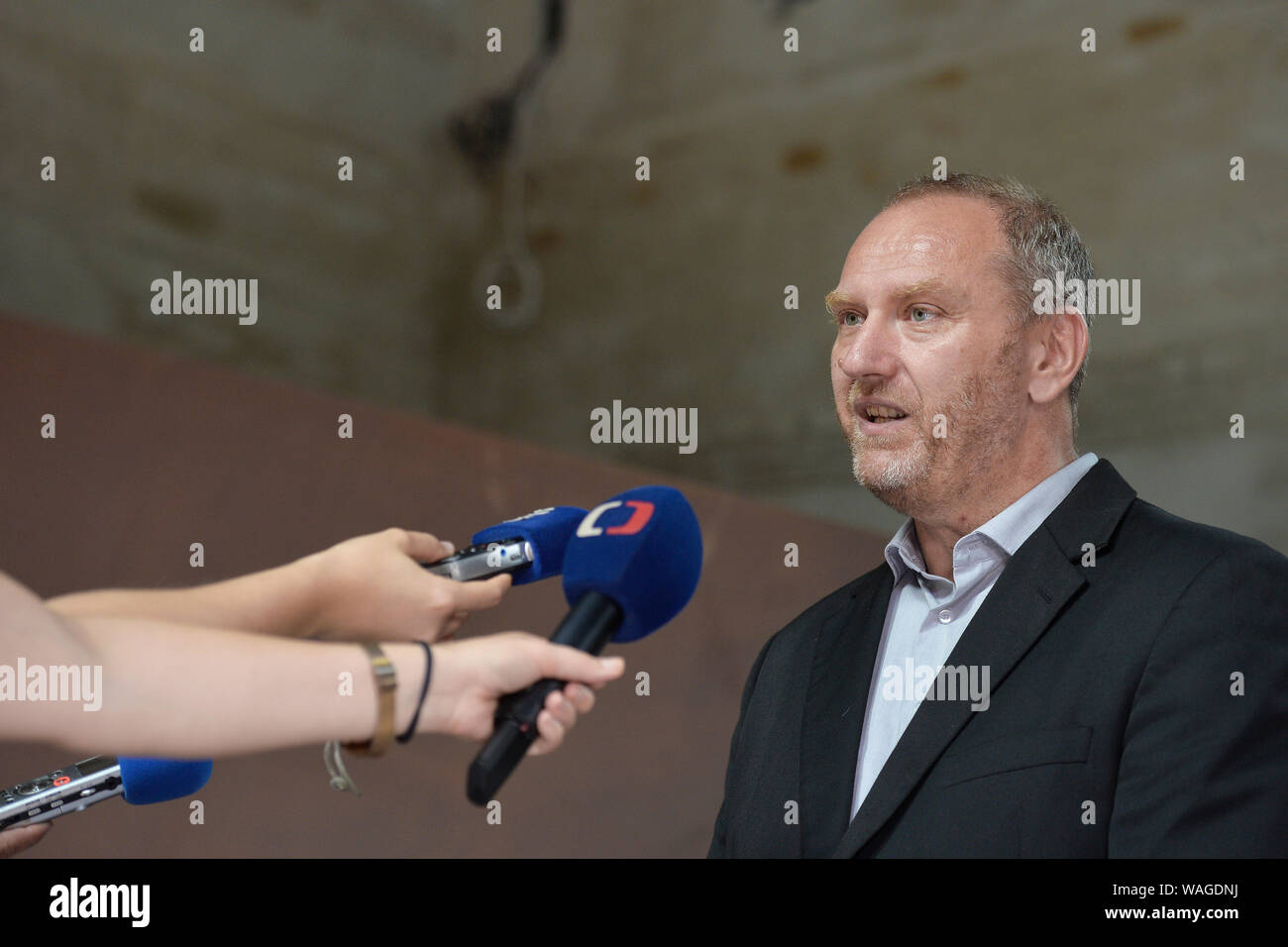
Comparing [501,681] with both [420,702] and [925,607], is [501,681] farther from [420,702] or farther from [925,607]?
[925,607]

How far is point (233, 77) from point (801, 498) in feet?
11.2

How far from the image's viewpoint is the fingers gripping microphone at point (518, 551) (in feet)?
3.91

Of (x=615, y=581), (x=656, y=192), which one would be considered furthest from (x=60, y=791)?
(x=656, y=192)

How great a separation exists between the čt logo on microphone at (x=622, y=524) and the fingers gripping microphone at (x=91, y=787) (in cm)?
46

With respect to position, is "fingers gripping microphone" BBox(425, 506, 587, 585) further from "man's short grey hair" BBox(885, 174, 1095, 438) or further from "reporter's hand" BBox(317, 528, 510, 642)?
"man's short grey hair" BBox(885, 174, 1095, 438)

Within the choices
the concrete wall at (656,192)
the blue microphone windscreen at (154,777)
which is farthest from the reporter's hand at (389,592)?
the concrete wall at (656,192)

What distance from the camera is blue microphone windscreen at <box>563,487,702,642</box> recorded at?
1124mm

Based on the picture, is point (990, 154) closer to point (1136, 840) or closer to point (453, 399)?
point (453, 399)

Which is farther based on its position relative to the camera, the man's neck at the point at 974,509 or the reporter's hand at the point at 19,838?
the man's neck at the point at 974,509

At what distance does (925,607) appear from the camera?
1898 mm

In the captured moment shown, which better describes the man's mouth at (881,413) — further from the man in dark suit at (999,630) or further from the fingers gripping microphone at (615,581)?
the fingers gripping microphone at (615,581)

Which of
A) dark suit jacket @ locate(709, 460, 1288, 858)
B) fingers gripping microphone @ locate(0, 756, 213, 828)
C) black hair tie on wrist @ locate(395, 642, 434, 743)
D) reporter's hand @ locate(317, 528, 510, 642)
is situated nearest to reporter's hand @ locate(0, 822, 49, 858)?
fingers gripping microphone @ locate(0, 756, 213, 828)

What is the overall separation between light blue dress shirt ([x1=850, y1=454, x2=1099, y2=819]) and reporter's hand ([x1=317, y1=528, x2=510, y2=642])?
728 mm
